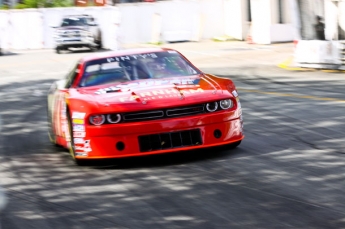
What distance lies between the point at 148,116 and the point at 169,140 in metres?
0.34

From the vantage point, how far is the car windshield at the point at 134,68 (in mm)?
9602

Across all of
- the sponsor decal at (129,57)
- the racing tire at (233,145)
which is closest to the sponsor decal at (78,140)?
A: the sponsor decal at (129,57)

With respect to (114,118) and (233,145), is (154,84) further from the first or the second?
(233,145)

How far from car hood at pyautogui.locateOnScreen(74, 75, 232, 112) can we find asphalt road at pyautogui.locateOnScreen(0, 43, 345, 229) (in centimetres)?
69

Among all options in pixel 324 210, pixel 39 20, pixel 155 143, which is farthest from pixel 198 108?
pixel 39 20

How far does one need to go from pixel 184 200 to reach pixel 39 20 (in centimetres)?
4050

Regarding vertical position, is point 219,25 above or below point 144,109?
below

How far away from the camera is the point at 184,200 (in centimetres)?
686

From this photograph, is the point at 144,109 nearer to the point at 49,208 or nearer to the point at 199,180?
the point at 199,180

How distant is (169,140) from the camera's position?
8.47 m

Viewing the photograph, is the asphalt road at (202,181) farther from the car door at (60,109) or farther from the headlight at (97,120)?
the headlight at (97,120)

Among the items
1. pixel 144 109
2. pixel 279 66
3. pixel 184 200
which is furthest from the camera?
pixel 279 66

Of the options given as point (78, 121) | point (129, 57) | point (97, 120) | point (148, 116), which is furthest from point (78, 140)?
point (129, 57)

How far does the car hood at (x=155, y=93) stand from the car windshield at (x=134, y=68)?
232 mm
